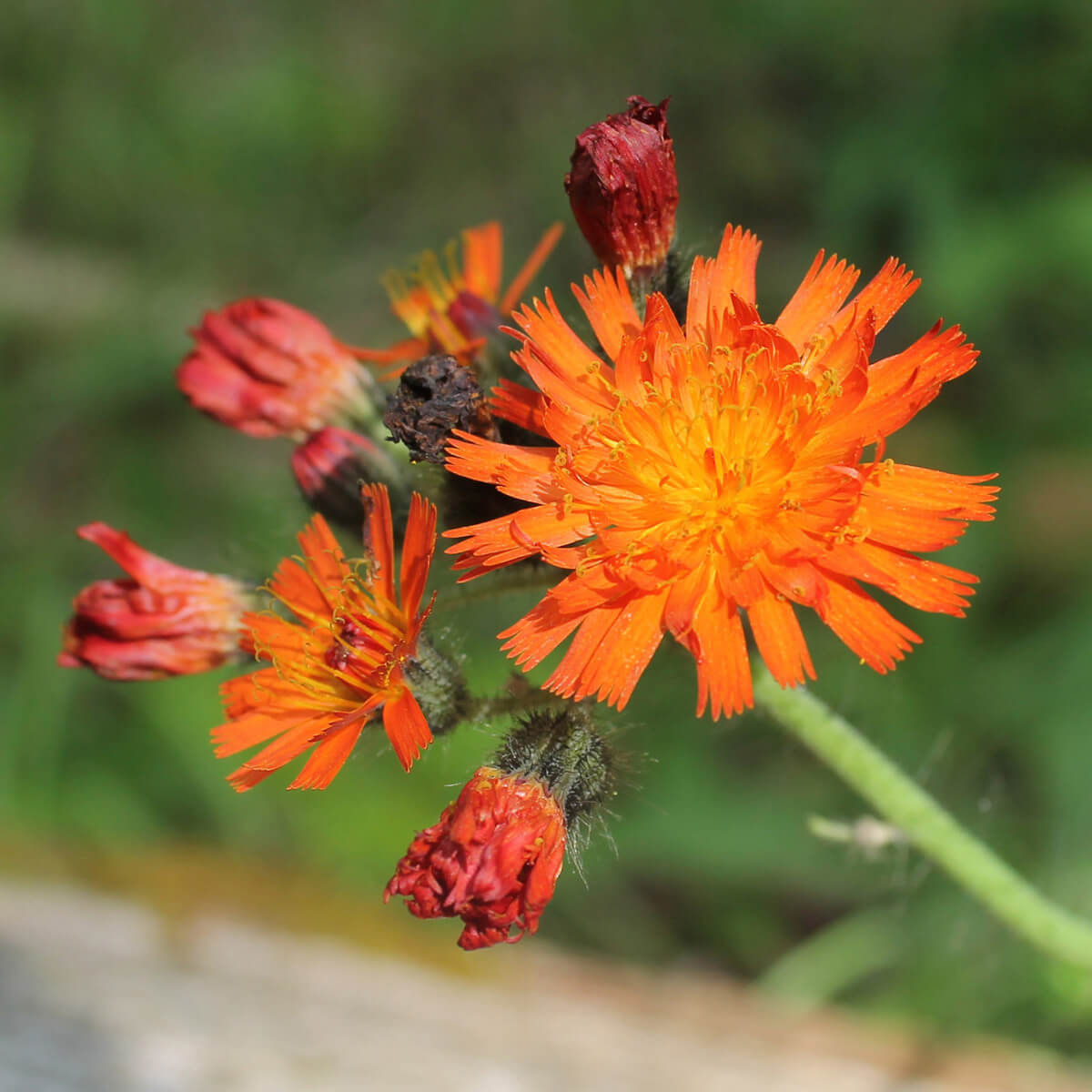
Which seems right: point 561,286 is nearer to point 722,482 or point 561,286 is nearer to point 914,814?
point 722,482

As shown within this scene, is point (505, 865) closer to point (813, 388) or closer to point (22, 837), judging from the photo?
point (813, 388)

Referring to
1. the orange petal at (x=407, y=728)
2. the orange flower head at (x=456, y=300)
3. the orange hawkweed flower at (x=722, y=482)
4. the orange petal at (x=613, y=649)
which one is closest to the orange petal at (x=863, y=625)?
the orange hawkweed flower at (x=722, y=482)

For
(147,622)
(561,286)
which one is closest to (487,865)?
(147,622)

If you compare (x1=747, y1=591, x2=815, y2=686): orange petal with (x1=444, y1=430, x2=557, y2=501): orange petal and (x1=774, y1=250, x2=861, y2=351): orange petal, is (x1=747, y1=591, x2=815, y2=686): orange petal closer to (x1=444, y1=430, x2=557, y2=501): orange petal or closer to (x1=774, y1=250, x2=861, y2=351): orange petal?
(x1=444, y1=430, x2=557, y2=501): orange petal

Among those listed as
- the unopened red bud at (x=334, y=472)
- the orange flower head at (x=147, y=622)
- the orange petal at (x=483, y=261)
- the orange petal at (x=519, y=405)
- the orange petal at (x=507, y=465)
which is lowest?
the orange flower head at (x=147, y=622)

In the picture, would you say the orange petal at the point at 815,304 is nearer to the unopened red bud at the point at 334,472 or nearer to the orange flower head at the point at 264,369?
the unopened red bud at the point at 334,472

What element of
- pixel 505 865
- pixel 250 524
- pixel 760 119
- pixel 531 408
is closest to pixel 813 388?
pixel 531 408
